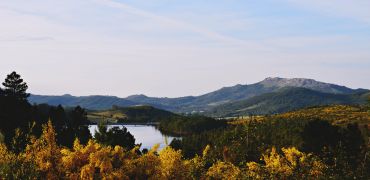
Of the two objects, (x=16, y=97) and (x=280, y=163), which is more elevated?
(x=16, y=97)

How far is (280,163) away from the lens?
29516 mm

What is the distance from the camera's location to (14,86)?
335 ft

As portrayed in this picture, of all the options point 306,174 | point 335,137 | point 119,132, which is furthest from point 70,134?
point 306,174

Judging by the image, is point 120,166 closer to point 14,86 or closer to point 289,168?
point 289,168

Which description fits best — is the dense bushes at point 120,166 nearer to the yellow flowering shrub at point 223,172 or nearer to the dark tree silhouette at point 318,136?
the yellow flowering shrub at point 223,172

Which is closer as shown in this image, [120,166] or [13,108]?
[120,166]

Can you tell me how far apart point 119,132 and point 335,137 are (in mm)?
45838

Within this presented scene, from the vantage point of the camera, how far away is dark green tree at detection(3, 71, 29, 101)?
100 meters

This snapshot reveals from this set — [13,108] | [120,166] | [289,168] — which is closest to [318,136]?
[13,108]

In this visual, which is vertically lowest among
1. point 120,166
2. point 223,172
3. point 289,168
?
point 223,172

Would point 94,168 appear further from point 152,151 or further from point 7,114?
point 7,114

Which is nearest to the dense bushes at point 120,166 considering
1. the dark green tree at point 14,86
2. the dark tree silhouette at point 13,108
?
the dark tree silhouette at point 13,108

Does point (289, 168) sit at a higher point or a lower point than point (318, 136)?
higher

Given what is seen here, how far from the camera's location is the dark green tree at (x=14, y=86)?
100250mm
